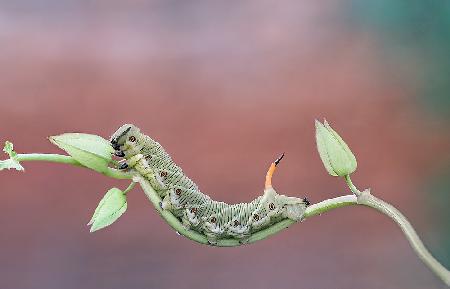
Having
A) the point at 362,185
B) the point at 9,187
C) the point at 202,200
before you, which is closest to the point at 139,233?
the point at 9,187

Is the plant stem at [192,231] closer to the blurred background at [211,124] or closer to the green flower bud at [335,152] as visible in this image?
the green flower bud at [335,152]

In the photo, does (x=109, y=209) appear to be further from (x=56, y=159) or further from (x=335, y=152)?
(x=335, y=152)

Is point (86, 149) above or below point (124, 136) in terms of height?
below

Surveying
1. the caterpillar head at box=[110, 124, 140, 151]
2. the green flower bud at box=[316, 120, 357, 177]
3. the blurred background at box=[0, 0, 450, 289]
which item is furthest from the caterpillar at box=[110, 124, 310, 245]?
the blurred background at box=[0, 0, 450, 289]

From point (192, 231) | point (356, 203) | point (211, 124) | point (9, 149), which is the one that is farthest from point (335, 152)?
point (211, 124)

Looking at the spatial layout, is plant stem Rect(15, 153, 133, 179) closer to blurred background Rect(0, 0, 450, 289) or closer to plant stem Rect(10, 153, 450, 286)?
plant stem Rect(10, 153, 450, 286)

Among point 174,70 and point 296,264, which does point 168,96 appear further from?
point 296,264

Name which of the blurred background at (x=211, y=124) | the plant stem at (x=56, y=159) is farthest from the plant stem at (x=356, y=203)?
the blurred background at (x=211, y=124)
